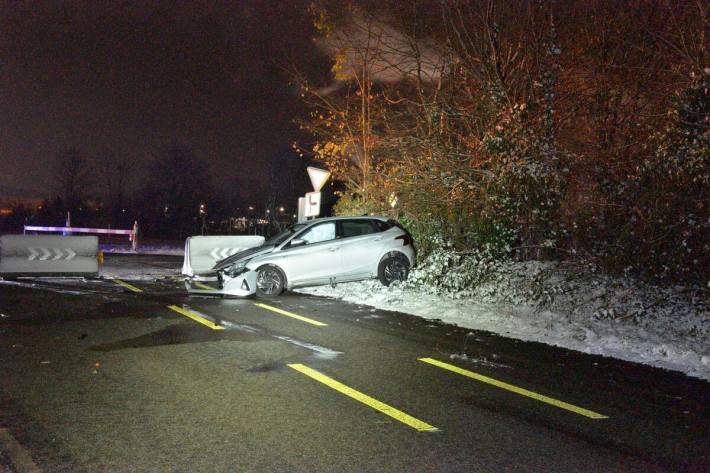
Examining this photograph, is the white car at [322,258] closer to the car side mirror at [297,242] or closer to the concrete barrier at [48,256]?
the car side mirror at [297,242]

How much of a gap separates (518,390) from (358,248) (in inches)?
315

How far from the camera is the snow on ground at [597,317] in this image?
8.27m

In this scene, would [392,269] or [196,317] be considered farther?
[392,269]

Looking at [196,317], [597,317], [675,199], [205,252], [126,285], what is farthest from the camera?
[126,285]

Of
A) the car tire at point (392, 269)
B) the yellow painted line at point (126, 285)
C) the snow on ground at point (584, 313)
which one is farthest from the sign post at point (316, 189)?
the yellow painted line at point (126, 285)

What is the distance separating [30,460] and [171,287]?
36.8ft

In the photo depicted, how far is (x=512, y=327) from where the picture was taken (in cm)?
1002

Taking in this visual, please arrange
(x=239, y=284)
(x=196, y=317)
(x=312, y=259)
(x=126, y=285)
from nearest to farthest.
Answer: (x=196, y=317) → (x=239, y=284) → (x=312, y=259) → (x=126, y=285)

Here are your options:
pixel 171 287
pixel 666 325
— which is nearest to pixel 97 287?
pixel 171 287

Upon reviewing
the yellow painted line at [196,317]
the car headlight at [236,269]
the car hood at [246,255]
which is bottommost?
the yellow painted line at [196,317]

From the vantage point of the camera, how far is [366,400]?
559cm

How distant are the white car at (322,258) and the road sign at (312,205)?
2.40m

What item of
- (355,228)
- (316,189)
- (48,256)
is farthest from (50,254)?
(355,228)

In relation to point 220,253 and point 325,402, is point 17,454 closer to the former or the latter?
point 325,402
